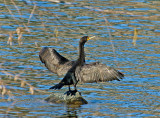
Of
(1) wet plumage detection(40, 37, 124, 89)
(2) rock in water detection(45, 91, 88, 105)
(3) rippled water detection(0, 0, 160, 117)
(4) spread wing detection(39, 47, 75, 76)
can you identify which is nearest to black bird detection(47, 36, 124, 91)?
(1) wet plumage detection(40, 37, 124, 89)

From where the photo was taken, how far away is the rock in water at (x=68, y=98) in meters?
10.2

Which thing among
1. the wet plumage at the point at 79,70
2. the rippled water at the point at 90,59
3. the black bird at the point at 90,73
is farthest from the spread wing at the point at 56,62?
the rippled water at the point at 90,59

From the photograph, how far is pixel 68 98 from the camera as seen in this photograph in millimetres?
10391

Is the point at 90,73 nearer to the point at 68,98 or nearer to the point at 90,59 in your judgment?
the point at 68,98

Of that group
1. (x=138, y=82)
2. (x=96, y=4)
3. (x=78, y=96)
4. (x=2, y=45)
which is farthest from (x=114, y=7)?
(x=78, y=96)

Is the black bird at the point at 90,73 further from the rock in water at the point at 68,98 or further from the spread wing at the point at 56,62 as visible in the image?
the rock in water at the point at 68,98

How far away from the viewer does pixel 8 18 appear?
18.8m

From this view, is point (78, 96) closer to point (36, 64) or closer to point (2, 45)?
point (36, 64)

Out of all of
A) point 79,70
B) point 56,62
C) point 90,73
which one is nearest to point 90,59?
point 56,62

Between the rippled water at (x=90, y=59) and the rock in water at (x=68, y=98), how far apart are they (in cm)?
20

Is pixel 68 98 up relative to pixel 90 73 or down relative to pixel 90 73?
down

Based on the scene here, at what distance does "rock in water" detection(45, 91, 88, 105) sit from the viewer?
33.4ft

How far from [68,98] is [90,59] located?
3970 millimetres

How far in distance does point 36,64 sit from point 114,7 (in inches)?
352
